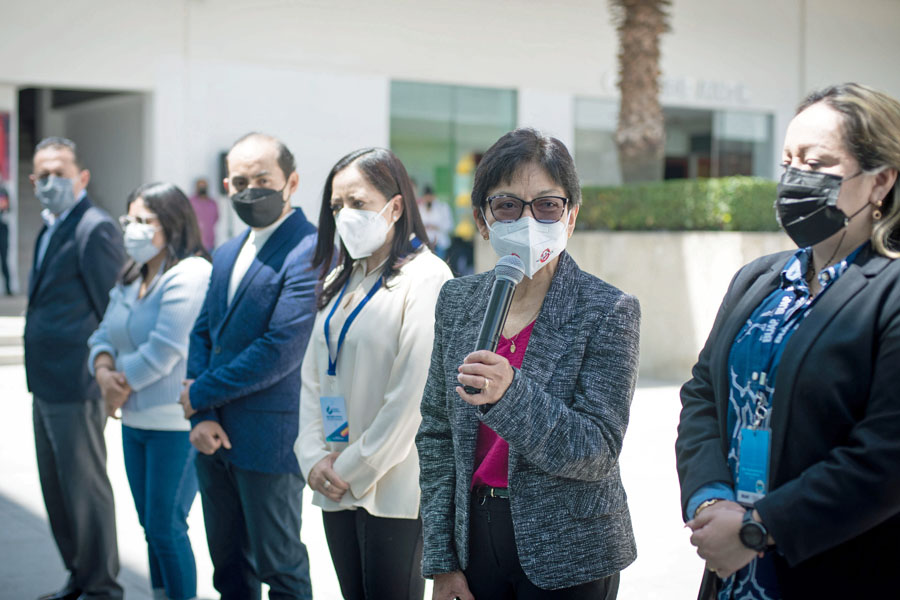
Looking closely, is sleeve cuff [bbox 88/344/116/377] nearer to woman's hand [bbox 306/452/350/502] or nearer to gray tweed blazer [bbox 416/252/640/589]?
woman's hand [bbox 306/452/350/502]

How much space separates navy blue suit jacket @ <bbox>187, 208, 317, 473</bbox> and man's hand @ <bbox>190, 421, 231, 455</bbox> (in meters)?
0.03

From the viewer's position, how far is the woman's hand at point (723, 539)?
2178mm

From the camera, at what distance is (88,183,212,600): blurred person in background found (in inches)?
Answer: 182

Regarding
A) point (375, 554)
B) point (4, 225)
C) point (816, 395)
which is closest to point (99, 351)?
point (375, 554)

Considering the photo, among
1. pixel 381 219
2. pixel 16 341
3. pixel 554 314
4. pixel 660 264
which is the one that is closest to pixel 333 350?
pixel 381 219

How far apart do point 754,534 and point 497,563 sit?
676mm

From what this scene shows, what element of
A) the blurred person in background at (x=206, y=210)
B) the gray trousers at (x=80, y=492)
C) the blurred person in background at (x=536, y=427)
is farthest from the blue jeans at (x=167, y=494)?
the blurred person in background at (x=206, y=210)

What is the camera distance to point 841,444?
2178 mm

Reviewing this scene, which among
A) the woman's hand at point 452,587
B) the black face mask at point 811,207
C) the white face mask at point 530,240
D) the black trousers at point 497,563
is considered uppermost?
the black face mask at point 811,207

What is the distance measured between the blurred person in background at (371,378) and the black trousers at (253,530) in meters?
0.46

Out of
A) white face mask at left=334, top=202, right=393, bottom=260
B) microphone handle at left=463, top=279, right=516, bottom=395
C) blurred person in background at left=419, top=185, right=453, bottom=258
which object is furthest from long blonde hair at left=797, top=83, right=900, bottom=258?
blurred person in background at left=419, top=185, right=453, bottom=258

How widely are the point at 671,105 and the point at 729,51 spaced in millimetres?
1948

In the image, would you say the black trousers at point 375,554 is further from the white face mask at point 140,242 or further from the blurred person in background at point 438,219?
the blurred person in background at point 438,219

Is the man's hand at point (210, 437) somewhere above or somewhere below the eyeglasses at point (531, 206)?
below
